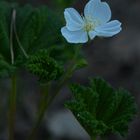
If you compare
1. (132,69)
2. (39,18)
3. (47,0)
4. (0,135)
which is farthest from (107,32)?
(47,0)

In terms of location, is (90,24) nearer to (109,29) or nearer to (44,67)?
(109,29)

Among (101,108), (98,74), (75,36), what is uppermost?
(75,36)

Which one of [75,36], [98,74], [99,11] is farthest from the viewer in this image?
[98,74]

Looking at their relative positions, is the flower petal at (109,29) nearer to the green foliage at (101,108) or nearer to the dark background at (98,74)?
the green foliage at (101,108)

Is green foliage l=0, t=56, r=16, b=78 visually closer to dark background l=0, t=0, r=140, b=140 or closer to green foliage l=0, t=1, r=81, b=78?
green foliage l=0, t=1, r=81, b=78

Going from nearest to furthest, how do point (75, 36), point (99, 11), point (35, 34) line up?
point (75, 36) → point (99, 11) → point (35, 34)

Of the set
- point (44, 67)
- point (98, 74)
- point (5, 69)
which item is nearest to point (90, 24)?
point (44, 67)

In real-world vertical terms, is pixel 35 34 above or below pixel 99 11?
below
